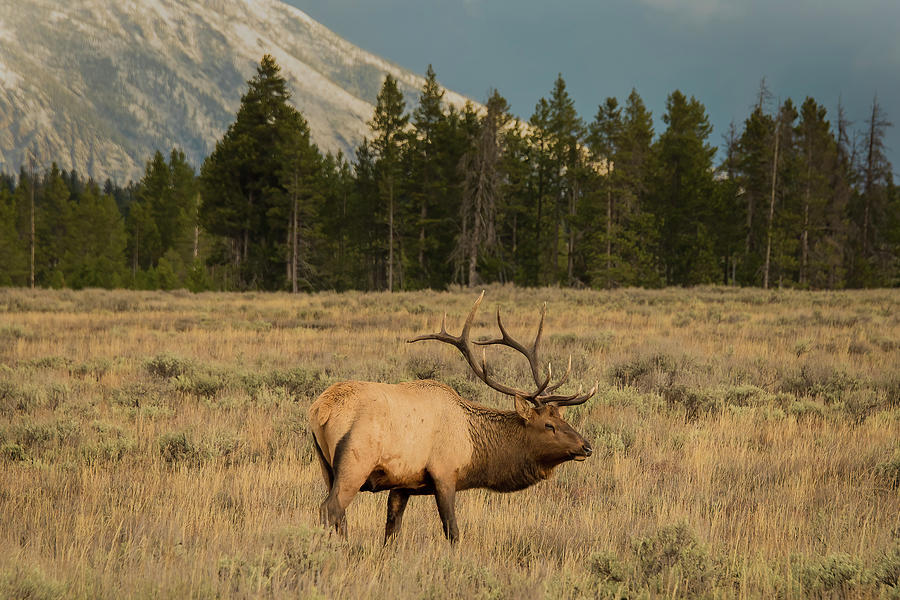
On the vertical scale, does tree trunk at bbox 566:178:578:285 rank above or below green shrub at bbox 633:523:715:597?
above

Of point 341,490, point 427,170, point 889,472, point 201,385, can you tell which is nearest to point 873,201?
point 427,170

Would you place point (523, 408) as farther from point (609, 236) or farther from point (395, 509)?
point (609, 236)

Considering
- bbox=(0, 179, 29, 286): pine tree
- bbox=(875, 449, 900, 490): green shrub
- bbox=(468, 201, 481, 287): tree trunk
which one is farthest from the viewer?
bbox=(0, 179, 29, 286): pine tree

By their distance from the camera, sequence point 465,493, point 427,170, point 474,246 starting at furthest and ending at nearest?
1. point 427,170
2. point 474,246
3. point 465,493

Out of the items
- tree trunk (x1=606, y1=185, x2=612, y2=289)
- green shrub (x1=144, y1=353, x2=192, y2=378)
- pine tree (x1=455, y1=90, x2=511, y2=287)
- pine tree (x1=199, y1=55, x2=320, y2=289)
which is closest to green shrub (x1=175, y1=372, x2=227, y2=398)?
green shrub (x1=144, y1=353, x2=192, y2=378)

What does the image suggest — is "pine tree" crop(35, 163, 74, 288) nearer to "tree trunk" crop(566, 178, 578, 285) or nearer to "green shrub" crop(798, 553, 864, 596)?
"tree trunk" crop(566, 178, 578, 285)

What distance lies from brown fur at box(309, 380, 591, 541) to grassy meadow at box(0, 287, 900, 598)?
0.32 m

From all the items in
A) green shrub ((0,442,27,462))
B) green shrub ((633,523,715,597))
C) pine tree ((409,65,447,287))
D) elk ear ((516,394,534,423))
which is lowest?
green shrub ((0,442,27,462))

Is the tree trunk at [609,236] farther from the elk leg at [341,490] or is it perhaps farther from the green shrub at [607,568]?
the elk leg at [341,490]

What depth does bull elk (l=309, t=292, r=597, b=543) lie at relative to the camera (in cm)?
380

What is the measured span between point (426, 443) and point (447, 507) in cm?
43

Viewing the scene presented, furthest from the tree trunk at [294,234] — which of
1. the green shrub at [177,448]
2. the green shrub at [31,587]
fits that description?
the green shrub at [31,587]

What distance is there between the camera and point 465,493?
558 cm

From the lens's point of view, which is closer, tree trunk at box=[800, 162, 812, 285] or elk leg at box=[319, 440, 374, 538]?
elk leg at box=[319, 440, 374, 538]
